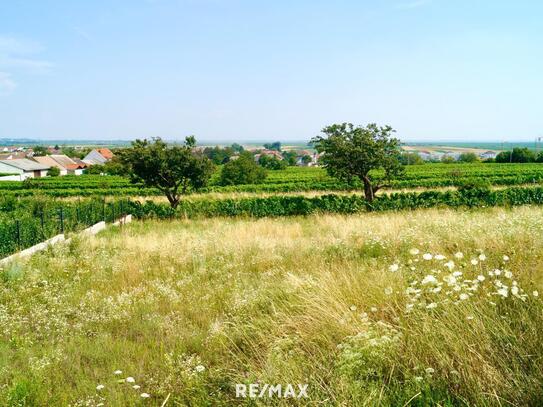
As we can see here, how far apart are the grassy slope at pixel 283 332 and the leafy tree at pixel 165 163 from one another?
14517 mm

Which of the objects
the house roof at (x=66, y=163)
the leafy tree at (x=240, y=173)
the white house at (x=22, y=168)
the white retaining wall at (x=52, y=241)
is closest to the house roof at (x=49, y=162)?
the house roof at (x=66, y=163)

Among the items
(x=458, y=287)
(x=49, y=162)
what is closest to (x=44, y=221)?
(x=458, y=287)

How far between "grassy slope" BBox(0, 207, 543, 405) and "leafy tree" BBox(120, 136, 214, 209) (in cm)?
1452

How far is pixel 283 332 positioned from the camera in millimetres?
4117

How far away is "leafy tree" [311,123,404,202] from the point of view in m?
21.8

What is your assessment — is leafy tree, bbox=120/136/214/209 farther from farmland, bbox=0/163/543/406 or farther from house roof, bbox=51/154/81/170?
house roof, bbox=51/154/81/170

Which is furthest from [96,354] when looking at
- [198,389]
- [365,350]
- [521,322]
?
[521,322]

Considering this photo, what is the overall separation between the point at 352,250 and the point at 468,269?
133 inches

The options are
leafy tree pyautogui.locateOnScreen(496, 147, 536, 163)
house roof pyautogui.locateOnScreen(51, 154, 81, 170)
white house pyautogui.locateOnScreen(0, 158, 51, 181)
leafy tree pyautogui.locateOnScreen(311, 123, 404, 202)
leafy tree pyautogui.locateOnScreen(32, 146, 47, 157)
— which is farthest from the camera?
leafy tree pyautogui.locateOnScreen(32, 146, 47, 157)

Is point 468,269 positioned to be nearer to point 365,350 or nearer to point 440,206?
point 365,350

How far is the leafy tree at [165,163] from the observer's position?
22.0 metres

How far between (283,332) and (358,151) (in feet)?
60.7

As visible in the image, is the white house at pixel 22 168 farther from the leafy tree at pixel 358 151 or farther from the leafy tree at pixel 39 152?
the leafy tree at pixel 358 151

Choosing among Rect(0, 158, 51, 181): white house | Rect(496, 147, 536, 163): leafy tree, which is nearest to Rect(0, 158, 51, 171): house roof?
Rect(0, 158, 51, 181): white house
